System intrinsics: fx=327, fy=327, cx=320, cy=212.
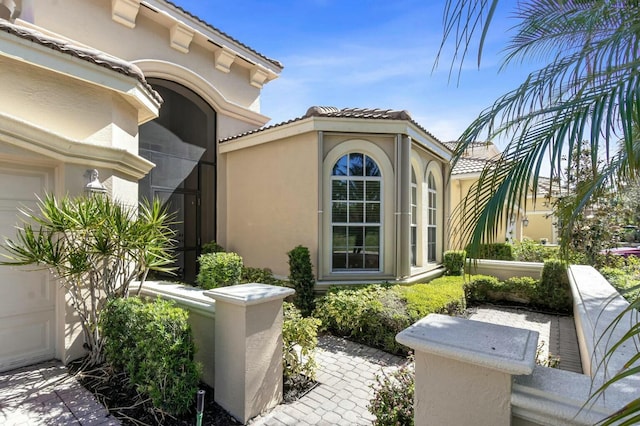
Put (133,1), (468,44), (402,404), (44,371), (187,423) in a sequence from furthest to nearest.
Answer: (133,1) < (44,371) < (187,423) < (402,404) < (468,44)

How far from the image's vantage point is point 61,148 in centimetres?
494

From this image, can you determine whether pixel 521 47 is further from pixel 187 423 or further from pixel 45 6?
pixel 45 6

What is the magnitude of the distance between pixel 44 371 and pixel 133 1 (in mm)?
9334

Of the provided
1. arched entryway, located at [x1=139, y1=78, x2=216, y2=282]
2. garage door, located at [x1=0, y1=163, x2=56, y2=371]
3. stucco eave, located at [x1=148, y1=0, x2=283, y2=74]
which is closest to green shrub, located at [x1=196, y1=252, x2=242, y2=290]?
arched entryway, located at [x1=139, y1=78, x2=216, y2=282]

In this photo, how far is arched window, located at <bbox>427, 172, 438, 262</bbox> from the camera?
1126 centimetres

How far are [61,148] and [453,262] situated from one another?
35.6 ft

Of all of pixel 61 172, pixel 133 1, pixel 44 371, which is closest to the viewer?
pixel 44 371

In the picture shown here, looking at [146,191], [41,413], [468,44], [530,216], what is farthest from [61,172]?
[530,216]

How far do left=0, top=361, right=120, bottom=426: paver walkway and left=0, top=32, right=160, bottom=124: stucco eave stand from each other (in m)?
4.51

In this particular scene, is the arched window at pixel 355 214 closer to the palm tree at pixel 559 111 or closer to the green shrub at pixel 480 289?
the green shrub at pixel 480 289

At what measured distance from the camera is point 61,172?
5164 millimetres

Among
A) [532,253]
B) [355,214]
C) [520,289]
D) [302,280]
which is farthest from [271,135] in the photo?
[532,253]

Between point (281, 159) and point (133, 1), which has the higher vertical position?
point (133, 1)

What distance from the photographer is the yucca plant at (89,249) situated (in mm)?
A: 4430
